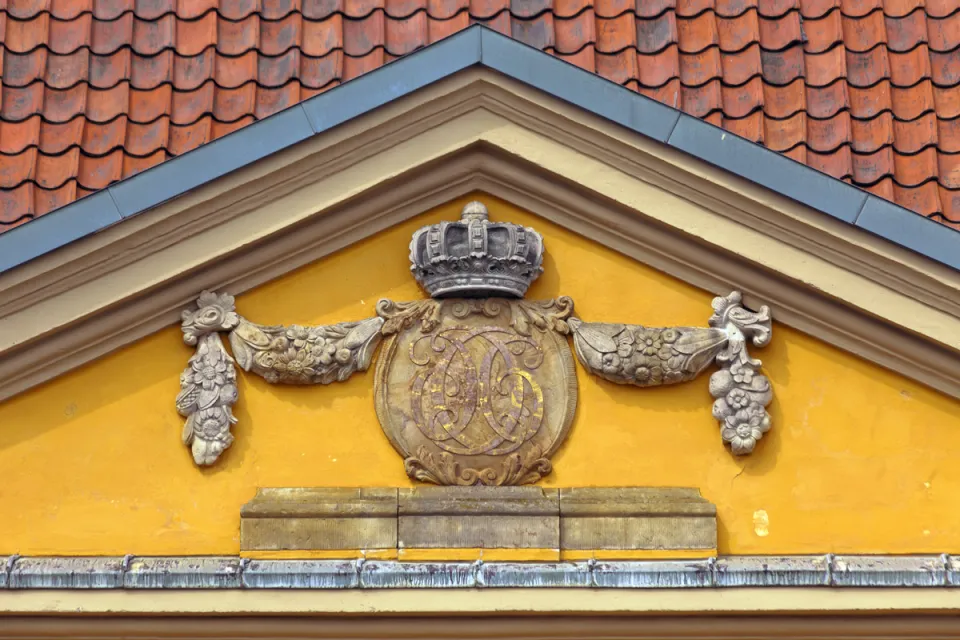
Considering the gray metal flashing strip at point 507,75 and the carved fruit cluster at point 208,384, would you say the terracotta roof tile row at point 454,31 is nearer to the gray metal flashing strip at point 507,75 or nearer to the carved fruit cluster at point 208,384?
the gray metal flashing strip at point 507,75

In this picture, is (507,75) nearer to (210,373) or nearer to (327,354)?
(327,354)

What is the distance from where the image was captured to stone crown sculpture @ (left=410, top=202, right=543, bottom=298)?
6195mm

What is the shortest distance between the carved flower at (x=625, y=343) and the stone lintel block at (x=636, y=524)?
0.53 metres

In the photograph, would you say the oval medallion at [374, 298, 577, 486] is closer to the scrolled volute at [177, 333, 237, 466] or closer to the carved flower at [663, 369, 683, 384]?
the carved flower at [663, 369, 683, 384]

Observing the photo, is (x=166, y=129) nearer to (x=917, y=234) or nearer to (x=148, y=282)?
(x=148, y=282)

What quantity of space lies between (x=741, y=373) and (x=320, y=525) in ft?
A: 5.26

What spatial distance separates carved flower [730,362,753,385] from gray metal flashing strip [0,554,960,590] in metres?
0.65

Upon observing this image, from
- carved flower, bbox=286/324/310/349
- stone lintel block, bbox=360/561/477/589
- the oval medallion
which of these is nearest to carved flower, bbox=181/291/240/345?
carved flower, bbox=286/324/310/349

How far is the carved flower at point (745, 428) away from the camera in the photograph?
6.21 metres

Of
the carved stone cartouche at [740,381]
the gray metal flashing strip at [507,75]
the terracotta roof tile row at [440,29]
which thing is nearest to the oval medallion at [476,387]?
the carved stone cartouche at [740,381]

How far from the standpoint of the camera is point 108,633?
240 inches

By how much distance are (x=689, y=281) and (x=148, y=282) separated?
1.95m

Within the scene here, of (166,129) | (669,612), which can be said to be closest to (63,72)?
(166,129)

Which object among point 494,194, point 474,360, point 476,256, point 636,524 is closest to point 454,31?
point 494,194
